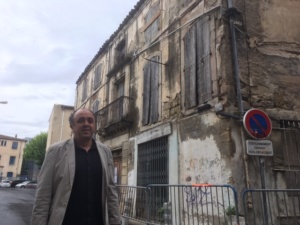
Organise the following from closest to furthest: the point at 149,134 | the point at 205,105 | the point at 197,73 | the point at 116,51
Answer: the point at 205,105, the point at 197,73, the point at 149,134, the point at 116,51

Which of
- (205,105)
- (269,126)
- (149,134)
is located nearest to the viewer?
(269,126)

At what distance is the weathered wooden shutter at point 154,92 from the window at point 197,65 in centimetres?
170

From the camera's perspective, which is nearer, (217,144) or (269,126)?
(269,126)

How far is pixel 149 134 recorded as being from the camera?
32.1ft

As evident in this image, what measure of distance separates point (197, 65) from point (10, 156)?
178 feet

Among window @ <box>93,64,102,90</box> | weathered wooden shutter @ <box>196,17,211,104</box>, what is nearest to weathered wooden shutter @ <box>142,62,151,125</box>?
weathered wooden shutter @ <box>196,17,211,104</box>

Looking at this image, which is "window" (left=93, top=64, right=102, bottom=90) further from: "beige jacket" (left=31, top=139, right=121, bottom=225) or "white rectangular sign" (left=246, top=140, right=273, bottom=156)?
"beige jacket" (left=31, top=139, right=121, bottom=225)

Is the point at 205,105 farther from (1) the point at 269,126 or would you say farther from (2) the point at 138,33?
(2) the point at 138,33

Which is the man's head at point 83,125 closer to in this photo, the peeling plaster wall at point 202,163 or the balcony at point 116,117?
the peeling plaster wall at point 202,163

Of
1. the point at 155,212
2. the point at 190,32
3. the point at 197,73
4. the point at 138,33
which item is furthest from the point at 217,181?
the point at 138,33

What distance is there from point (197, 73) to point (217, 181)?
2.98m

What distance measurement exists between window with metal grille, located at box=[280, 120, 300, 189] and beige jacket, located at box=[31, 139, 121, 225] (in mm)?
5195

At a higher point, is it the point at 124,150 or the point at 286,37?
the point at 286,37

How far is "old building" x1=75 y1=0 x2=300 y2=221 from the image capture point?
257 inches
